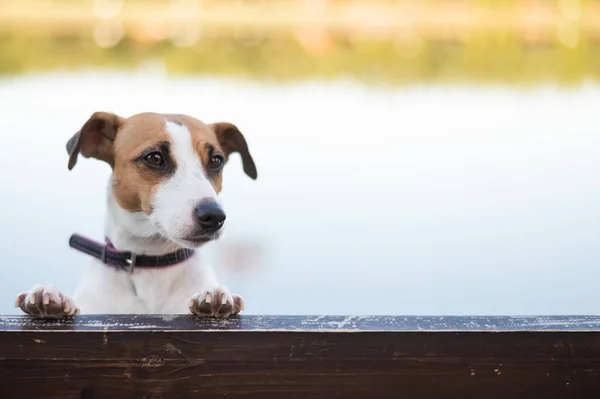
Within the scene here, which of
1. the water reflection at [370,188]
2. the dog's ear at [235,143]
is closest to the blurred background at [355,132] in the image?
the water reflection at [370,188]

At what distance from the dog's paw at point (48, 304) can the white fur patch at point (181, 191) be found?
1.04ft

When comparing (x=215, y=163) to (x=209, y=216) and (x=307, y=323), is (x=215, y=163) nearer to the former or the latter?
(x=209, y=216)

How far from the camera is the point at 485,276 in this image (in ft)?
13.5

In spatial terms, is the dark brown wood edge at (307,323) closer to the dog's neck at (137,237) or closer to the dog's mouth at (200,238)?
the dog's mouth at (200,238)

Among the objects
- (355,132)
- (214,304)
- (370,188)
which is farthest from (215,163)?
(355,132)

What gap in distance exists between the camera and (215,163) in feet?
6.05

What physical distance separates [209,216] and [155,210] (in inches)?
5.9

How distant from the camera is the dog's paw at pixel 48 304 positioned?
1351 millimetres

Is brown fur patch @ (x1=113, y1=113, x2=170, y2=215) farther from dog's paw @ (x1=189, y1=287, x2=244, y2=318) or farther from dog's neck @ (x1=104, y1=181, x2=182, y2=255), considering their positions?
dog's paw @ (x1=189, y1=287, x2=244, y2=318)

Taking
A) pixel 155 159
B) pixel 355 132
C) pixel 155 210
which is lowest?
pixel 155 210
